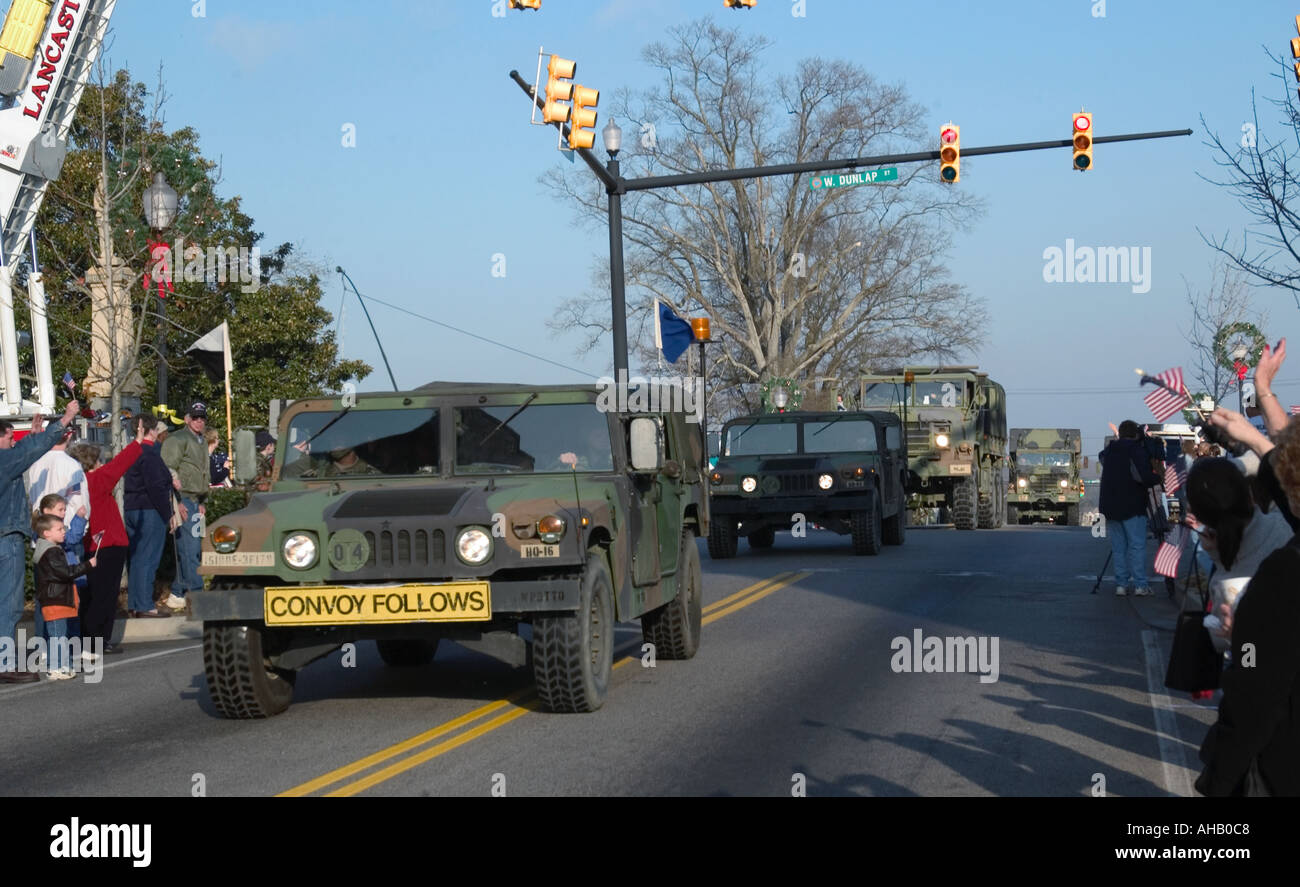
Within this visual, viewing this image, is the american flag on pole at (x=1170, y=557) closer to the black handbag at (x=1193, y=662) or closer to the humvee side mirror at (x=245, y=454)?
the humvee side mirror at (x=245, y=454)

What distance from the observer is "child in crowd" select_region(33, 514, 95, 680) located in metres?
11.6

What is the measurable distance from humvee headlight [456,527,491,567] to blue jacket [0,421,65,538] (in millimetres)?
4285

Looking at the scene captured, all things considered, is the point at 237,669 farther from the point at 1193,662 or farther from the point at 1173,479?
the point at 1173,479

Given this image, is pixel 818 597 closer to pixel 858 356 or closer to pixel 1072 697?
pixel 1072 697

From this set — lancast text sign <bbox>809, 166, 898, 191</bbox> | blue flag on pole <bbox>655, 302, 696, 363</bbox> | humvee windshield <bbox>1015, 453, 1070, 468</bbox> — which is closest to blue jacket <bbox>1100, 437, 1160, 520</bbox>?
lancast text sign <bbox>809, 166, 898, 191</bbox>

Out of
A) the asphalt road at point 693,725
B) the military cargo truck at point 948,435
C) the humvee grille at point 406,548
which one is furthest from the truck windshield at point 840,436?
the humvee grille at point 406,548

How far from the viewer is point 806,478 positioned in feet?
73.8

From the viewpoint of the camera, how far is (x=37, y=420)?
11336 mm

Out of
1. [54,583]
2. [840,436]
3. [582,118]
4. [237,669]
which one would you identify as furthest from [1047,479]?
[237,669]

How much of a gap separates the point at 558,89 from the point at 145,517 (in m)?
6.64

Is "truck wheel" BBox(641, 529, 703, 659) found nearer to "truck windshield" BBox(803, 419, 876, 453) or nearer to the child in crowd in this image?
the child in crowd

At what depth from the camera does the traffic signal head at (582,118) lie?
18531 mm
